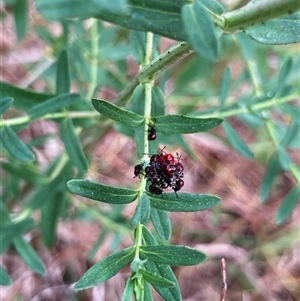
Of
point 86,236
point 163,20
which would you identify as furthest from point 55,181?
point 86,236

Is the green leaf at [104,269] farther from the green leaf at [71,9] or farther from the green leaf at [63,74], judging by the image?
the green leaf at [63,74]

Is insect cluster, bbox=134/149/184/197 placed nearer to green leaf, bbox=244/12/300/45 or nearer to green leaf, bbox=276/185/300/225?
green leaf, bbox=244/12/300/45

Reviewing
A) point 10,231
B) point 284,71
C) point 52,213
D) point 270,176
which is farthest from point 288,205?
point 10,231

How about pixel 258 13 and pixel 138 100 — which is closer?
pixel 258 13

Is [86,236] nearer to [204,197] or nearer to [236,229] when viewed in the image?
[236,229]

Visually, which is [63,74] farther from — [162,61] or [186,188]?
[186,188]

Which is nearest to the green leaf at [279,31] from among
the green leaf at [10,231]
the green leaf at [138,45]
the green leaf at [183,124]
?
the green leaf at [183,124]
